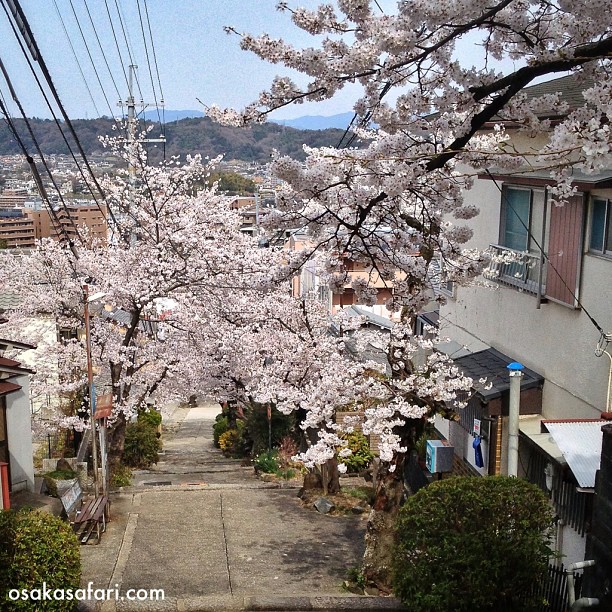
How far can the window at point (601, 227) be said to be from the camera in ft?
28.4

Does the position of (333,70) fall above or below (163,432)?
above

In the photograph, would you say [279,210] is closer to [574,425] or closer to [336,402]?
[574,425]

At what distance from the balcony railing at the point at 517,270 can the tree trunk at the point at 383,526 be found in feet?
10.7

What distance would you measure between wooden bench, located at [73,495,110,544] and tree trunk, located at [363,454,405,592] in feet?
15.3

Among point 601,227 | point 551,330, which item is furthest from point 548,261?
point 601,227

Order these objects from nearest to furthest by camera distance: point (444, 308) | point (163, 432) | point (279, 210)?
point (279, 210) < point (444, 308) < point (163, 432)

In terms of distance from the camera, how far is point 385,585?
29.5 feet

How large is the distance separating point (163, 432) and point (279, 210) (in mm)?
26372

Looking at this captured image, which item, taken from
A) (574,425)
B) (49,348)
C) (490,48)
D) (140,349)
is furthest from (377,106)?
(49,348)

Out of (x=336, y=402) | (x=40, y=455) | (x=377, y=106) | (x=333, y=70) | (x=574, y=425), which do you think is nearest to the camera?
(x=333, y=70)

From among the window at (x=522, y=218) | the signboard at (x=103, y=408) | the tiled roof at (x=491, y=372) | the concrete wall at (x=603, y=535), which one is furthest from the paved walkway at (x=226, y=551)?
the window at (x=522, y=218)

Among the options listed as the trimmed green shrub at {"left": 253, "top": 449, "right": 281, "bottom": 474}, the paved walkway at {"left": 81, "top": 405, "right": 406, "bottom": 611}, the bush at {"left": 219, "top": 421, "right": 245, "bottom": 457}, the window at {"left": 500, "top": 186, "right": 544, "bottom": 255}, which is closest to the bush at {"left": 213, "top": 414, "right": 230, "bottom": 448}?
the bush at {"left": 219, "top": 421, "right": 245, "bottom": 457}

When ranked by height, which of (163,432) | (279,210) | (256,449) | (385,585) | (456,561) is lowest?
(163,432)

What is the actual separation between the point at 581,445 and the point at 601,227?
2834mm
